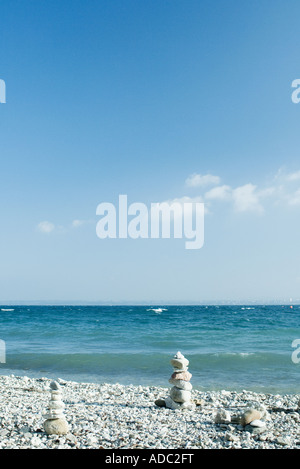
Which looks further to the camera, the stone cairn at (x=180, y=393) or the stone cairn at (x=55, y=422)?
the stone cairn at (x=180, y=393)

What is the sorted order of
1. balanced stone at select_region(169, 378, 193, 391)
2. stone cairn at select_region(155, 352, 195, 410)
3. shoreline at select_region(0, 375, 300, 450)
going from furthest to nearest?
balanced stone at select_region(169, 378, 193, 391) → stone cairn at select_region(155, 352, 195, 410) → shoreline at select_region(0, 375, 300, 450)

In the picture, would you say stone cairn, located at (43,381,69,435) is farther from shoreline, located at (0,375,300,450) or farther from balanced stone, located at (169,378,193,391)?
balanced stone, located at (169,378,193,391)

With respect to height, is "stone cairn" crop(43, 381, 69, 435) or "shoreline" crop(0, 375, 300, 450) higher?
"stone cairn" crop(43, 381, 69, 435)

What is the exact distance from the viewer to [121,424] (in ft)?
24.1

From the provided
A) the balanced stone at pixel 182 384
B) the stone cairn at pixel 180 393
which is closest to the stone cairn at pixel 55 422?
the stone cairn at pixel 180 393

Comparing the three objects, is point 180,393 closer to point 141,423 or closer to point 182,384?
point 182,384

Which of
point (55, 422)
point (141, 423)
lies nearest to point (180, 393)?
point (141, 423)

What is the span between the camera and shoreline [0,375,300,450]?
6.23 meters

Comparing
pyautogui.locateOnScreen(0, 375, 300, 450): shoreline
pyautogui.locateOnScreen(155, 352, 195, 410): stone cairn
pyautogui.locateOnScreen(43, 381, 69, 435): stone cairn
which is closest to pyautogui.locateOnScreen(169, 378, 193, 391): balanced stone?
pyautogui.locateOnScreen(155, 352, 195, 410): stone cairn

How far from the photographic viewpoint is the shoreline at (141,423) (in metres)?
6.23

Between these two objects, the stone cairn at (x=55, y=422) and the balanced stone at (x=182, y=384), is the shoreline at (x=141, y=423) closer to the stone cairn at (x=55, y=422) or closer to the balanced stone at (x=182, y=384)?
the stone cairn at (x=55, y=422)
